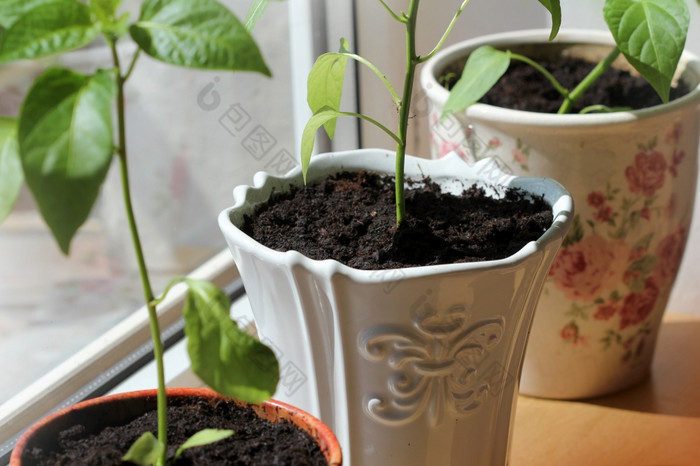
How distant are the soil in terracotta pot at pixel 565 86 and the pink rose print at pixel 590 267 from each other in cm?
14

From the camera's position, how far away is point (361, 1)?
859mm

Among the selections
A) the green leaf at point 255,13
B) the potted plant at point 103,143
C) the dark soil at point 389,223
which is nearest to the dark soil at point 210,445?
the potted plant at point 103,143

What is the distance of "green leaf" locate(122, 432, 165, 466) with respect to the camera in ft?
1.24

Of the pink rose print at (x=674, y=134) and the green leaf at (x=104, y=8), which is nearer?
the green leaf at (x=104, y=8)

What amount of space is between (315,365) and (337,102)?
0.17 metres

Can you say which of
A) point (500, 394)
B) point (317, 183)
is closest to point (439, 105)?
point (317, 183)

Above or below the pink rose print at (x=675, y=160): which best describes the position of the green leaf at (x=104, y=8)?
above

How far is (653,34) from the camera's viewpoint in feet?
1.91

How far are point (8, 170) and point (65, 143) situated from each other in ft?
0.19

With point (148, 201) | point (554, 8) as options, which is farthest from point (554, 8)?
point (148, 201)

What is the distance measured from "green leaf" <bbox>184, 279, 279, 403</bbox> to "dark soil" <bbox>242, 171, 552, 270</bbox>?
131 mm

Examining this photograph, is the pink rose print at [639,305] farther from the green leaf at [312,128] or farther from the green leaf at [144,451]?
the green leaf at [144,451]

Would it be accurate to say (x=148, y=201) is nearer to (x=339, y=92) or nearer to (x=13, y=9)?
(x=339, y=92)

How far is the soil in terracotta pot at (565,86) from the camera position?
77cm
